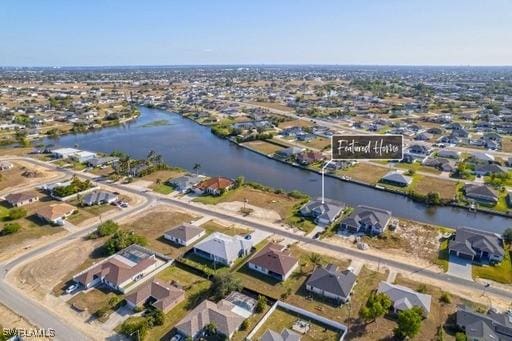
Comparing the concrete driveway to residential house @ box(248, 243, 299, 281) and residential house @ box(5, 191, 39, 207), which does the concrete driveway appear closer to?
residential house @ box(248, 243, 299, 281)

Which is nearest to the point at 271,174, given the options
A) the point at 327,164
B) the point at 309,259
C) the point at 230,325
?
the point at 327,164

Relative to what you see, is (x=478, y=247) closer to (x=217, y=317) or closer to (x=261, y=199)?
(x=261, y=199)

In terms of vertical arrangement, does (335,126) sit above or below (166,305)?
above

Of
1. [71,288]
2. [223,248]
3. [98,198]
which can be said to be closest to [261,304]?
[223,248]

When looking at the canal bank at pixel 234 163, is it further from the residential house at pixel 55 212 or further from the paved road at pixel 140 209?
the residential house at pixel 55 212

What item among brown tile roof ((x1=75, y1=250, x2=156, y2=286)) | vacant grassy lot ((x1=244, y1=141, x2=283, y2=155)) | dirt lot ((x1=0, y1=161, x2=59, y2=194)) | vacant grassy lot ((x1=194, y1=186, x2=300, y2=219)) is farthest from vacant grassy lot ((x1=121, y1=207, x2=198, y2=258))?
vacant grassy lot ((x1=244, y1=141, x2=283, y2=155))

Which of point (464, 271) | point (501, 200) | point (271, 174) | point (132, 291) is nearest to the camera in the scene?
point (132, 291)

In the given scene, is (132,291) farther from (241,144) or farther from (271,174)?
(241,144)
